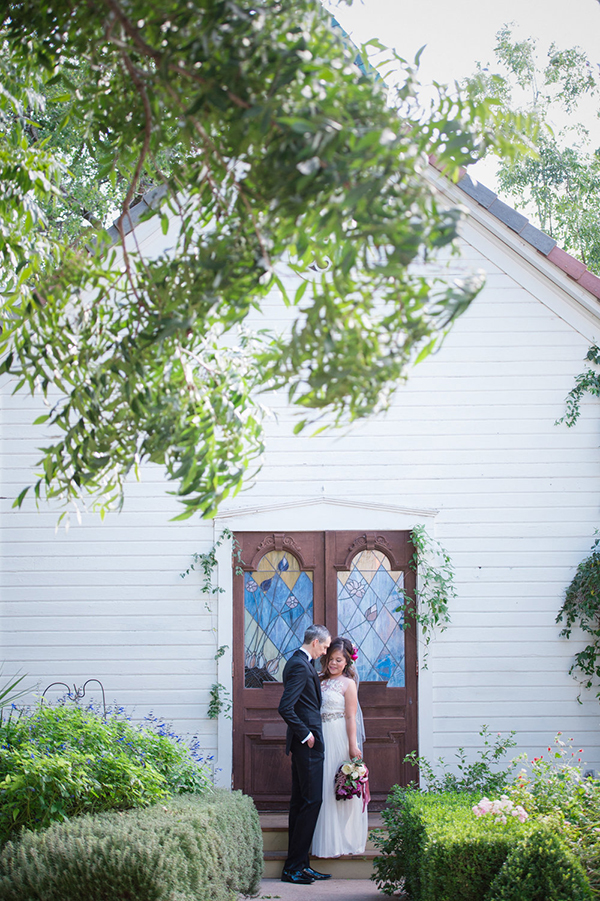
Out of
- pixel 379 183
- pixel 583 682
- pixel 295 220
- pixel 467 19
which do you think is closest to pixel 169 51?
pixel 295 220

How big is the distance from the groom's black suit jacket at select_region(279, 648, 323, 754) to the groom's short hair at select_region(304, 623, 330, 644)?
11 cm

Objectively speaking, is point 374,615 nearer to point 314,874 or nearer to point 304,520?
point 304,520

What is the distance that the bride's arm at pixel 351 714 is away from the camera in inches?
273

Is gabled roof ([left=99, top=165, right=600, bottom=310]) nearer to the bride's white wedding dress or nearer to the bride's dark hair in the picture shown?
the bride's dark hair

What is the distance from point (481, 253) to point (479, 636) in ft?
11.0

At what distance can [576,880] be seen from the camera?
12.8 feet

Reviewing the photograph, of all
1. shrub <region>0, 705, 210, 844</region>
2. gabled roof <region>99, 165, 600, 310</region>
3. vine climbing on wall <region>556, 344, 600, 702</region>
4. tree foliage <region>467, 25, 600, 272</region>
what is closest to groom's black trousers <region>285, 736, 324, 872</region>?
shrub <region>0, 705, 210, 844</region>

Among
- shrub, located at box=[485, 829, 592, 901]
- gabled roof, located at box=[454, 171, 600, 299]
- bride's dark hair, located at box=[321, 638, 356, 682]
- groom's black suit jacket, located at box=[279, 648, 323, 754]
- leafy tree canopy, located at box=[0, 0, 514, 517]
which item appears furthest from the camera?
gabled roof, located at box=[454, 171, 600, 299]

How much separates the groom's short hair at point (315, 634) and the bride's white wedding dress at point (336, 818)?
2.34ft

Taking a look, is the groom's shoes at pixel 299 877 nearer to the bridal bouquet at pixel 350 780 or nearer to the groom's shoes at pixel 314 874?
the groom's shoes at pixel 314 874

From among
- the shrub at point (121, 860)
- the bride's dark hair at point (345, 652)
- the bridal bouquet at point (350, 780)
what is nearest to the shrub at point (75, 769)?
the shrub at point (121, 860)

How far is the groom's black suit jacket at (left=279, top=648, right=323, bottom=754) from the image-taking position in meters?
6.67

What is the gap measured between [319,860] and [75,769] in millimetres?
3097

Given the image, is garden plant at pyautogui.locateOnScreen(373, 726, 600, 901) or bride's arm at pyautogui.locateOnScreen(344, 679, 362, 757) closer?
garden plant at pyautogui.locateOnScreen(373, 726, 600, 901)
